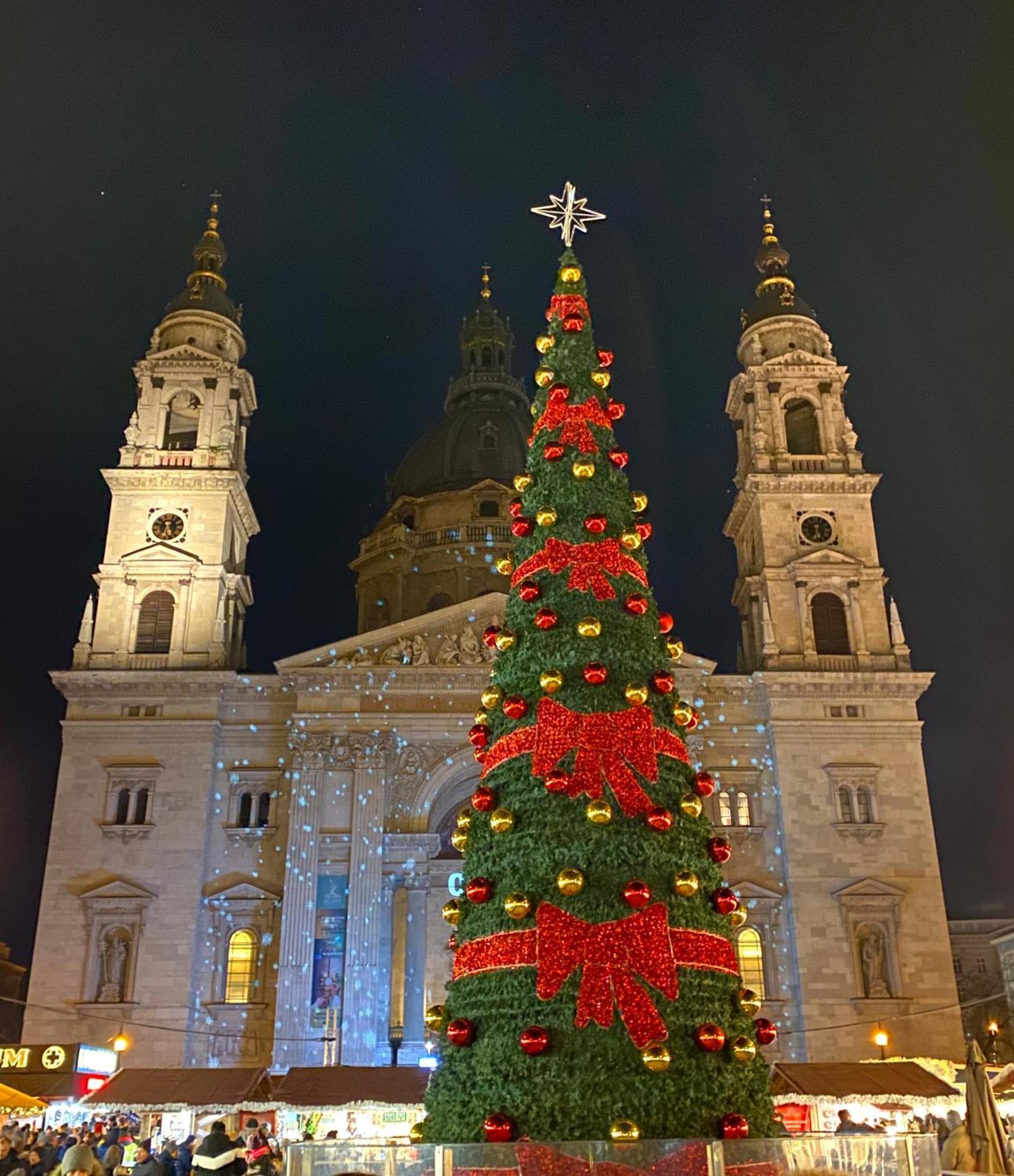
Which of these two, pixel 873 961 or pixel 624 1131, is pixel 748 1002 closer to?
pixel 624 1131

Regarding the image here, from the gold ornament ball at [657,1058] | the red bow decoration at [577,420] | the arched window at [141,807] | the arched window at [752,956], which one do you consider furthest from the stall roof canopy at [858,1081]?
the arched window at [141,807]

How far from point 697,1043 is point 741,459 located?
3700 cm

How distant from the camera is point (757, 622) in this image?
132ft

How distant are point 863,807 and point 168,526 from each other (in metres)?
24.4

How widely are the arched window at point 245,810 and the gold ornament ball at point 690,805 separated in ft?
94.8

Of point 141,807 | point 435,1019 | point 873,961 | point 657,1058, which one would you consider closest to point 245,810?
point 141,807

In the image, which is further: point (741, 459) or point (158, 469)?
point (741, 459)

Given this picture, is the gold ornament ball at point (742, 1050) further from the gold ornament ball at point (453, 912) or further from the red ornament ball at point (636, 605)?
the red ornament ball at point (636, 605)

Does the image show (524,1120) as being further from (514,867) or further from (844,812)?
(844,812)

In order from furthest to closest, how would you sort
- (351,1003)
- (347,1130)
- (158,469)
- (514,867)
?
(158,469)
(351,1003)
(347,1130)
(514,867)

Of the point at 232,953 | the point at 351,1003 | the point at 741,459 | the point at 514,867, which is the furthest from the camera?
the point at 741,459

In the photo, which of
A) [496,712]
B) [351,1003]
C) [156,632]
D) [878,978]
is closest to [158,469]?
[156,632]

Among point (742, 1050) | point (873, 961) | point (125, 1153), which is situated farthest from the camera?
point (873, 961)

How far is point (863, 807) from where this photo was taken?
37.1 metres
